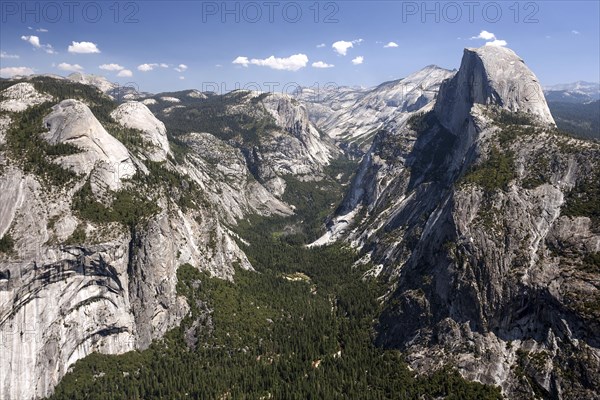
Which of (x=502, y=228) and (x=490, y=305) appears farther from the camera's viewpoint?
(x=502, y=228)

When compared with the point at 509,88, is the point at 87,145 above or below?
below

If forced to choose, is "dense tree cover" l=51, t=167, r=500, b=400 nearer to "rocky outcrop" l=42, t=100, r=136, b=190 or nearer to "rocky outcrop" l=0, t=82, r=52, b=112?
"rocky outcrop" l=42, t=100, r=136, b=190

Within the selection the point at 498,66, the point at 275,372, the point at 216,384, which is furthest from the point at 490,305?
the point at 498,66

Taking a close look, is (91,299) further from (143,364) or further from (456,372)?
(456,372)

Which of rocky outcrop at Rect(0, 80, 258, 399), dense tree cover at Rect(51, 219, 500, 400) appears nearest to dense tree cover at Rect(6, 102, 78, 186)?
rocky outcrop at Rect(0, 80, 258, 399)

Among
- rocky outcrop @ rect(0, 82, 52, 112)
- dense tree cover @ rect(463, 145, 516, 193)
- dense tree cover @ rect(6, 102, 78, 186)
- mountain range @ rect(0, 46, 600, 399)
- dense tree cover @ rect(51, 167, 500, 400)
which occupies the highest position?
rocky outcrop @ rect(0, 82, 52, 112)

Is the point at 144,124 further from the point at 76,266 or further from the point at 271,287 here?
the point at 76,266

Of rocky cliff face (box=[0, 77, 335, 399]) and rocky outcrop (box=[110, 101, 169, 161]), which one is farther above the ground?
rocky outcrop (box=[110, 101, 169, 161])

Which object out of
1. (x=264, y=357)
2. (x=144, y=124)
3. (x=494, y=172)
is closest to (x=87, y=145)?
(x=144, y=124)
